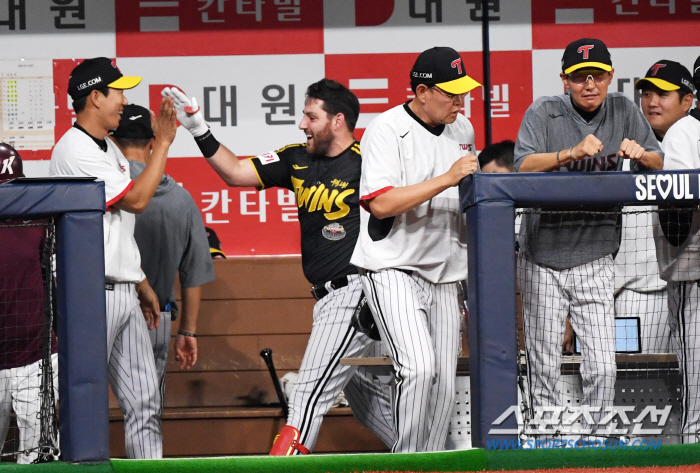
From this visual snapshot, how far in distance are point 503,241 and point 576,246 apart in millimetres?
419

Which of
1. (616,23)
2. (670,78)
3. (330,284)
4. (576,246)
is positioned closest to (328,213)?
(330,284)

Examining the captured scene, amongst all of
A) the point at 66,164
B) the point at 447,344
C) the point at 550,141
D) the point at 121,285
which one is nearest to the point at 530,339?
the point at 447,344

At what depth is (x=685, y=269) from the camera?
123 inches

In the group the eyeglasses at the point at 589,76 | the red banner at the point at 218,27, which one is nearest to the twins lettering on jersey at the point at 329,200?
the eyeglasses at the point at 589,76

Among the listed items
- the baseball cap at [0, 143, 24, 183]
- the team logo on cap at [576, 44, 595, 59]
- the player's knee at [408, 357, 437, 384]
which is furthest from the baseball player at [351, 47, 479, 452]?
the baseball cap at [0, 143, 24, 183]

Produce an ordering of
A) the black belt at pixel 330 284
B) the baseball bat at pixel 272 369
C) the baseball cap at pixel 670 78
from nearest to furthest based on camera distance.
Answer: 1. the black belt at pixel 330 284
2. the baseball cap at pixel 670 78
3. the baseball bat at pixel 272 369

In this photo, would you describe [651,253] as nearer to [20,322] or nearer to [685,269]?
[685,269]

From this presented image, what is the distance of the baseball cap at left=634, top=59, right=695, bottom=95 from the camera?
3740 mm

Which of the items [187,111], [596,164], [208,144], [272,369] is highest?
[187,111]

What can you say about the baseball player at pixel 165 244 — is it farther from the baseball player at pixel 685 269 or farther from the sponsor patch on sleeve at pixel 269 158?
the baseball player at pixel 685 269

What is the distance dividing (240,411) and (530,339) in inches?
72.1

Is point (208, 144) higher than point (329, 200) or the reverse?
higher

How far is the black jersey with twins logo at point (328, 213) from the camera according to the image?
3.43 meters

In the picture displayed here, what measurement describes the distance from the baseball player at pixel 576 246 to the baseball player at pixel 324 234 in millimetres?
698
